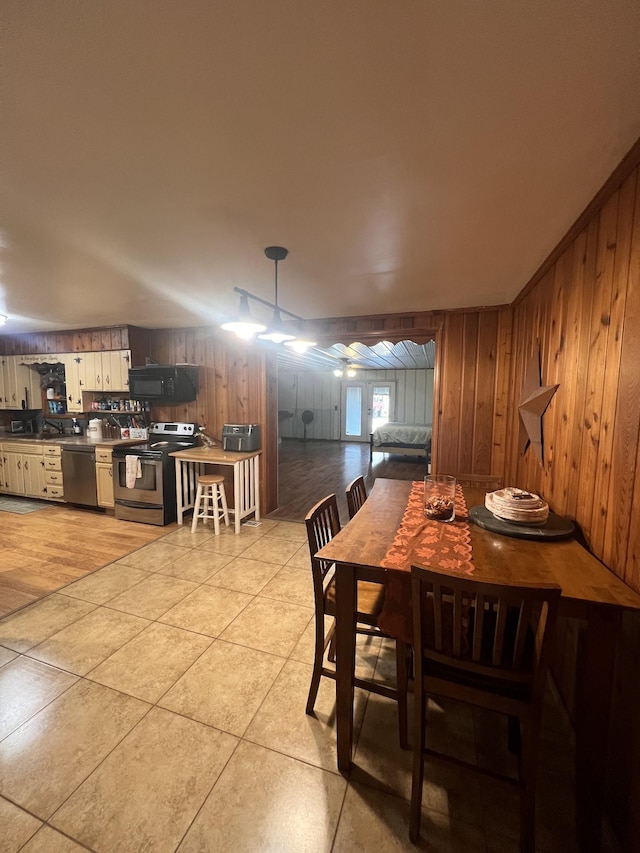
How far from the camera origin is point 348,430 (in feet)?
36.4

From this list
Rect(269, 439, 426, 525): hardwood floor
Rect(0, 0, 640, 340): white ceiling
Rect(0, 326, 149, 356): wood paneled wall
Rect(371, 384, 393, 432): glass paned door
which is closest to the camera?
Rect(0, 0, 640, 340): white ceiling

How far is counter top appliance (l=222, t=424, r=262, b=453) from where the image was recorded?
13.2 ft

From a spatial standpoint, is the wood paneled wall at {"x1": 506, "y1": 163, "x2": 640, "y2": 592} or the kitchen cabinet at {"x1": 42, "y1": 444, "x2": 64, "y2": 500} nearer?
the wood paneled wall at {"x1": 506, "y1": 163, "x2": 640, "y2": 592}

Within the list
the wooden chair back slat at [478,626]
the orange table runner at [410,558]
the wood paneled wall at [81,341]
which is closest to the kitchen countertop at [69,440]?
the wood paneled wall at [81,341]

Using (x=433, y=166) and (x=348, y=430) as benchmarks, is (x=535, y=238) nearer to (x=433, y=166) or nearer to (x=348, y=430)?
(x=433, y=166)

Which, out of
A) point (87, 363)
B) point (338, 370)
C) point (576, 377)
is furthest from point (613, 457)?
point (338, 370)

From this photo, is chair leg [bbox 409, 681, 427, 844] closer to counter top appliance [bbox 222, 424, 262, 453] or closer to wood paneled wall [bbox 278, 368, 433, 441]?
counter top appliance [bbox 222, 424, 262, 453]

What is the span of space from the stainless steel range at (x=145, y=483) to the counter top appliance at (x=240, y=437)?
2.18 ft

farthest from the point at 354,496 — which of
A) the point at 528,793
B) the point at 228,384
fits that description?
the point at 228,384

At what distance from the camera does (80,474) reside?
4.34m

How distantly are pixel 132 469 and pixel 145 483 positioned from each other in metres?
0.22

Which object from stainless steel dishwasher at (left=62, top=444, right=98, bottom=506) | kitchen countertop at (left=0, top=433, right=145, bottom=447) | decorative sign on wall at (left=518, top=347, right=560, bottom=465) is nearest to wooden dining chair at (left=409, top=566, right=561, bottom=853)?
decorative sign on wall at (left=518, top=347, right=560, bottom=465)

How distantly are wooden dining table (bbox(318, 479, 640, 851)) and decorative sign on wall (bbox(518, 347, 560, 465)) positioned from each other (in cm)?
89

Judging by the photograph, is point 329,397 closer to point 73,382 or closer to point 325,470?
point 325,470
